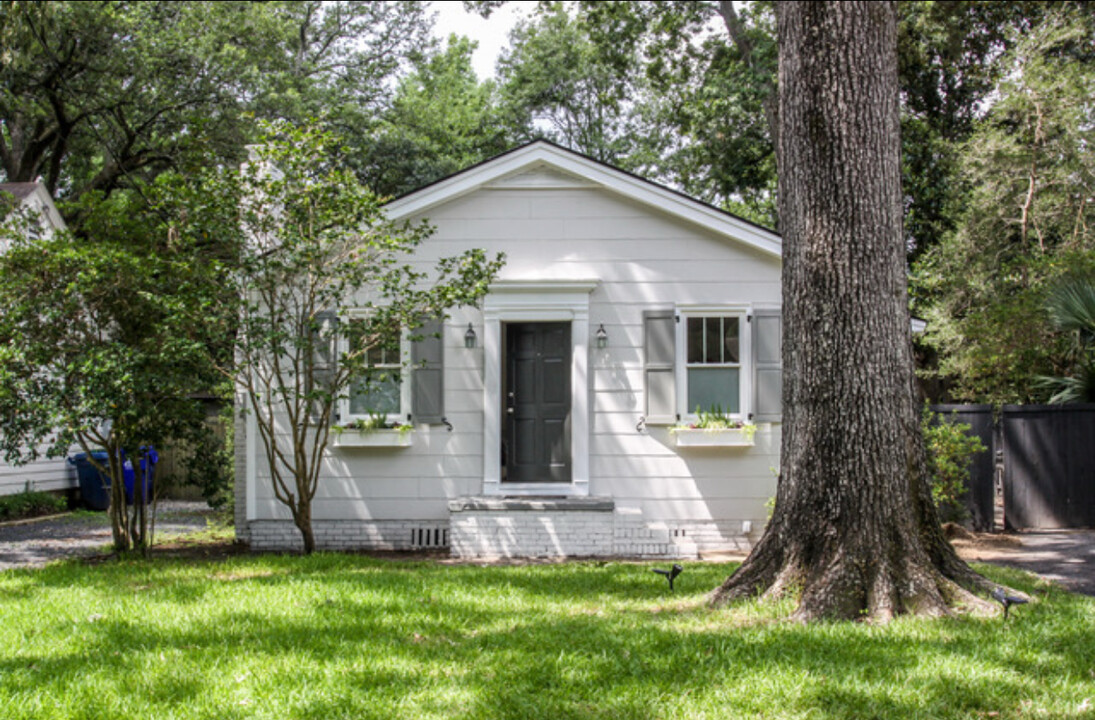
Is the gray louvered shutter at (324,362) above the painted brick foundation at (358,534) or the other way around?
above

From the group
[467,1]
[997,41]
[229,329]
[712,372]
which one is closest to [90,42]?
[467,1]

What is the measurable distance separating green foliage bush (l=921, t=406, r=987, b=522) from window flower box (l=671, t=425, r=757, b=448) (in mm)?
1960

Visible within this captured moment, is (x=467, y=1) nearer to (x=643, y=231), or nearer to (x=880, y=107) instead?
(x=643, y=231)

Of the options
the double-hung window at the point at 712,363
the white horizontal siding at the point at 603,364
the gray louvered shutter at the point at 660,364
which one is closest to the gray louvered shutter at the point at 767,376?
the double-hung window at the point at 712,363

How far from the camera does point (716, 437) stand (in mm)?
9703

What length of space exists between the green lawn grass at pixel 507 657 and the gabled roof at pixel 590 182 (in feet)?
15.4

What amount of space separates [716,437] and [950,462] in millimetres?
2724

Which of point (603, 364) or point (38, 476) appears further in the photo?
point (38, 476)

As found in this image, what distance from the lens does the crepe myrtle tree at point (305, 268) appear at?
8.23 m

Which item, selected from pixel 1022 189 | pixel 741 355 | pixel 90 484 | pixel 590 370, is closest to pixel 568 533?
pixel 590 370

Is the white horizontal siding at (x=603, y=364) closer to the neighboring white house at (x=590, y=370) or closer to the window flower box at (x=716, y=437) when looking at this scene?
the neighboring white house at (x=590, y=370)

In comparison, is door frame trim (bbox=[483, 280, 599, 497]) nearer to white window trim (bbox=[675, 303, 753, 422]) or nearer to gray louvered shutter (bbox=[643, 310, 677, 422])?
gray louvered shutter (bbox=[643, 310, 677, 422])

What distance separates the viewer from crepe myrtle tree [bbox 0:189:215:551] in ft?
25.6

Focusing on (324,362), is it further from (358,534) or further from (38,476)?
(38,476)
